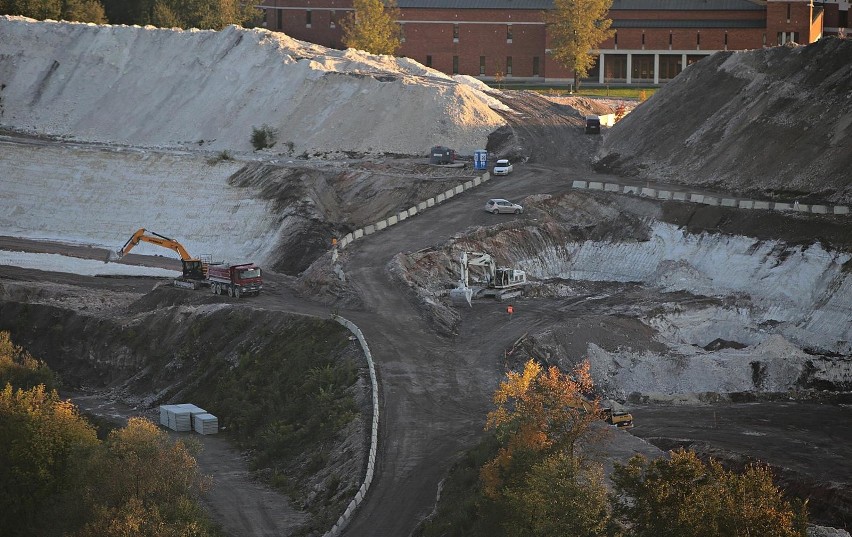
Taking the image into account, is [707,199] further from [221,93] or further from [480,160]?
[221,93]

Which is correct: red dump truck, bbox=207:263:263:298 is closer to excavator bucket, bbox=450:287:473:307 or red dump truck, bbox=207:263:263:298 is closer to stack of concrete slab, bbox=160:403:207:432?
excavator bucket, bbox=450:287:473:307

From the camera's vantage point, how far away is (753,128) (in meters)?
75.0

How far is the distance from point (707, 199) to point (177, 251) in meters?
26.9

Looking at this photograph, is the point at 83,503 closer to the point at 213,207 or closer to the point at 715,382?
the point at 715,382

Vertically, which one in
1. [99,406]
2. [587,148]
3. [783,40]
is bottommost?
[99,406]

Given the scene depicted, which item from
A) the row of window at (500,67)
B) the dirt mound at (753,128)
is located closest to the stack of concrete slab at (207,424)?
the dirt mound at (753,128)

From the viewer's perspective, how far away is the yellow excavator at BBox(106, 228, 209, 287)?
67.2m

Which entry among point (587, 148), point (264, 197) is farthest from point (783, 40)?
point (264, 197)

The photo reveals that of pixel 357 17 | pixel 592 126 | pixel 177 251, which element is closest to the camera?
pixel 177 251

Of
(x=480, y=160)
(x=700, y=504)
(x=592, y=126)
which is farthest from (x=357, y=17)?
(x=700, y=504)

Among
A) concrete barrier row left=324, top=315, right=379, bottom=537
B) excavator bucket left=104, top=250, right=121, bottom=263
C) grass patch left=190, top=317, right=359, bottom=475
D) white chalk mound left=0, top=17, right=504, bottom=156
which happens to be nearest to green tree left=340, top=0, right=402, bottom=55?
white chalk mound left=0, top=17, right=504, bottom=156

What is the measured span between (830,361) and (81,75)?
221ft

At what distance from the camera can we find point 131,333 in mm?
63312

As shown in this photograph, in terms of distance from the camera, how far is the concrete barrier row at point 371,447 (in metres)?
41.4
